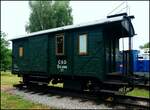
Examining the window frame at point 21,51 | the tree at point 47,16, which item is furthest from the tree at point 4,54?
the window frame at point 21,51

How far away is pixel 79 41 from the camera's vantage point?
35.2ft

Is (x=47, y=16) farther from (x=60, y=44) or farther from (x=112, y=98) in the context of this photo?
(x=112, y=98)

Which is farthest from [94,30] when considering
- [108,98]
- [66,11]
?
[66,11]

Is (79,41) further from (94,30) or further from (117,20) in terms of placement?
(117,20)

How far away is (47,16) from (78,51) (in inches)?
1288

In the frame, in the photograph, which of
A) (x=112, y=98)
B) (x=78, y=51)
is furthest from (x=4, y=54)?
(x=112, y=98)

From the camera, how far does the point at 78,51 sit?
10.7 m

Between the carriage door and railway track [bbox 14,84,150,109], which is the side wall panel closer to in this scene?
the carriage door

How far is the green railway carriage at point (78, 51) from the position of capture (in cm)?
985

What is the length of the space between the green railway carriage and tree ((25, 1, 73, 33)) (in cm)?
2888

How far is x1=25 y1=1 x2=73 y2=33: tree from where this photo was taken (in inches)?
1663

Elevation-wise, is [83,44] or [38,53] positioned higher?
[83,44]

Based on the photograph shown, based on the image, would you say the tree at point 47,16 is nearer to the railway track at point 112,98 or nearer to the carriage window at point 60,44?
the carriage window at point 60,44

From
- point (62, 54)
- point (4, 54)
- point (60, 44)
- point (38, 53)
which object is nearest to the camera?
point (62, 54)
